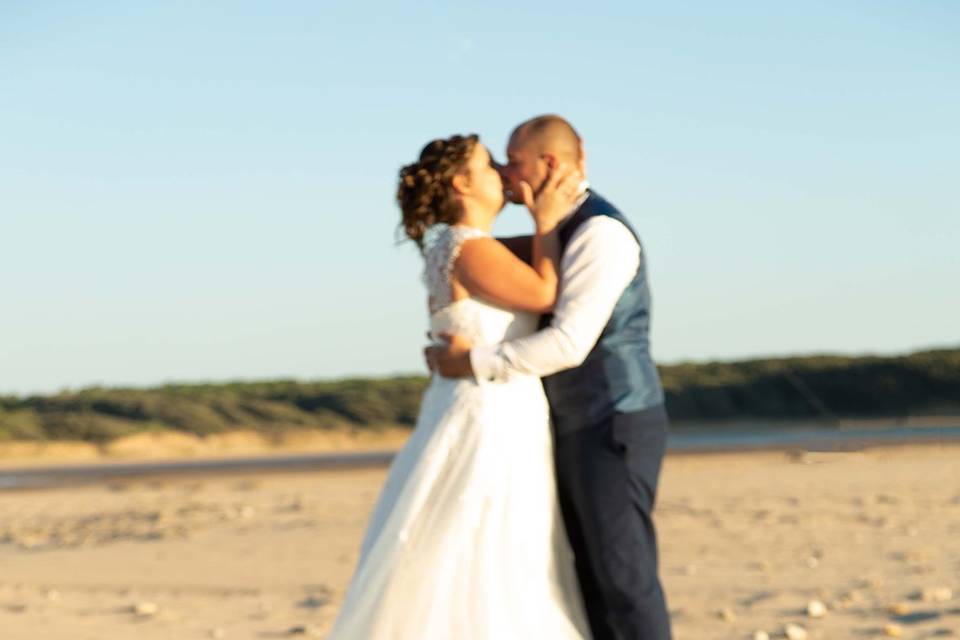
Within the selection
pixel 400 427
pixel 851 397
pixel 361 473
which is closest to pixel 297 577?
pixel 361 473

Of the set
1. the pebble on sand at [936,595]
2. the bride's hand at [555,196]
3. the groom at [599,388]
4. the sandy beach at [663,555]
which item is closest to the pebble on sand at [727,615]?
the sandy beach at [663,555]

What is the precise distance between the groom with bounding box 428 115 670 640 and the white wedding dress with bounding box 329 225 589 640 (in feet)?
0.32

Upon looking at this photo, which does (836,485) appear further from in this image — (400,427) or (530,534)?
(400,427)

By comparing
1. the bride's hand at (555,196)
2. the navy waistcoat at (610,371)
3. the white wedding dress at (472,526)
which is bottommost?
the white wedding dress at (472,526)

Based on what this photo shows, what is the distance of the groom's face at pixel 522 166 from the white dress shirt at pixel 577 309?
0.29m

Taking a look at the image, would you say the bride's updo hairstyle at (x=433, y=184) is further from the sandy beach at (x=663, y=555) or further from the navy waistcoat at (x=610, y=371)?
the sandy beach at (x=663, y=555)

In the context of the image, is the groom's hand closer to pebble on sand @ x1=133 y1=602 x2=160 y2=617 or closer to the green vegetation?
pebble on sand @ x1=133 y1=602 x2=160 y2=617

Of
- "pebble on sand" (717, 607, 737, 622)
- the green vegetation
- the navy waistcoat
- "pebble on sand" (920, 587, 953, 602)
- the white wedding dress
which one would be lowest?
the green vegetation

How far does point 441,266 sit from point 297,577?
7.56 m

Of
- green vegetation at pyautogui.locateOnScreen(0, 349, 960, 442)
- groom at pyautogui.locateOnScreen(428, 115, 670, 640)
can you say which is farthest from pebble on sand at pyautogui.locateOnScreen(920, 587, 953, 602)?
green vegetation at pyautogui.locateOnScreen(0, 349, 960, 442)

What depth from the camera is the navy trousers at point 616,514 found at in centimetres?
549

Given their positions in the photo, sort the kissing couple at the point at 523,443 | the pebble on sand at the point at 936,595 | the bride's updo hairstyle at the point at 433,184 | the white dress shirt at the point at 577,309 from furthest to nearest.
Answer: the pebble on sand at the point at 936,595 < the bride's updo hairstyle at the point at 433,184 < the kissing couple at the point at 523,443 < the white dress shirt at the point at 577,309

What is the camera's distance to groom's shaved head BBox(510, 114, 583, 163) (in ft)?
18.4

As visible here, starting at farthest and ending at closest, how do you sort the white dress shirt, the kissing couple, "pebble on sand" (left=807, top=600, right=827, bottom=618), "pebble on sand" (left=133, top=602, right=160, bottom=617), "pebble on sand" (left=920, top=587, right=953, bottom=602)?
"pebble on sand" (left=133, top=602, right=160, bottom=617)
"pebble on sand" (left=920, top=587, right=953, bottom=602)
"pebble on sand" (left=807, top=600, right=827, bottom=618)
the kissing couple
the white dress shirt
